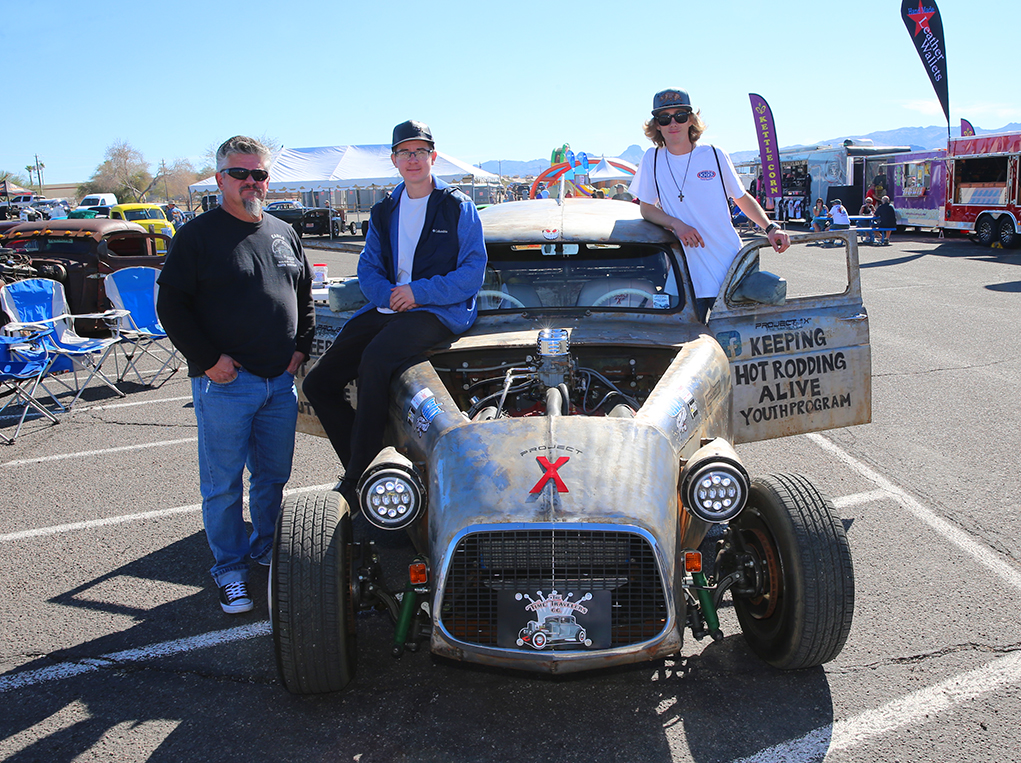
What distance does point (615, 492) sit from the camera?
281 cm

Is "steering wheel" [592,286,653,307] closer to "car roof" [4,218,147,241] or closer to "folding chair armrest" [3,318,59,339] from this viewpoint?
"folding chair armrest" [3,318,59,339]

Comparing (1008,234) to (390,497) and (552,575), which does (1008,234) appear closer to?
(552,575)

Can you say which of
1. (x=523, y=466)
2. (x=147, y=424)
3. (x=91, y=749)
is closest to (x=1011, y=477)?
(x=523, y=466)

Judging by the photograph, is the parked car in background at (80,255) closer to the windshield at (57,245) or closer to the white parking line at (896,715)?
the windshield at (57,245)

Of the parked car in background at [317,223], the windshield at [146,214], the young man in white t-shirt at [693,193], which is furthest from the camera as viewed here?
the parked car in background at [317,223]

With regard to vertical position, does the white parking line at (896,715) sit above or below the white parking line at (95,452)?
below

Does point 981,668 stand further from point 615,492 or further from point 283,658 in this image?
point 283,658

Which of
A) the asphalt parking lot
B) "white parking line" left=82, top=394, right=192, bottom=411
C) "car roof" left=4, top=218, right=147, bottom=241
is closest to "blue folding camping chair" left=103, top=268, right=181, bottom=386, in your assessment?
"white parking line" left=82, top=394, right=192, bottom=411

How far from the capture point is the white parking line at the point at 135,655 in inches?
133

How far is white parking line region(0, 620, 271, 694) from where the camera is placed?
11.1 feet

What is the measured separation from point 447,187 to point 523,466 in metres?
1.87

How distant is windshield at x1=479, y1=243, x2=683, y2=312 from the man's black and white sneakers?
2.06 metres

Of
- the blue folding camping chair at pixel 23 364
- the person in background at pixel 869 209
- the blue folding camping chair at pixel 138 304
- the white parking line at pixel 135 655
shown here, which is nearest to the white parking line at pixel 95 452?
the blue folding camping chair at pixel 23 364

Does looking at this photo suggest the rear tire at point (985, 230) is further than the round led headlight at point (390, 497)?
Yes
